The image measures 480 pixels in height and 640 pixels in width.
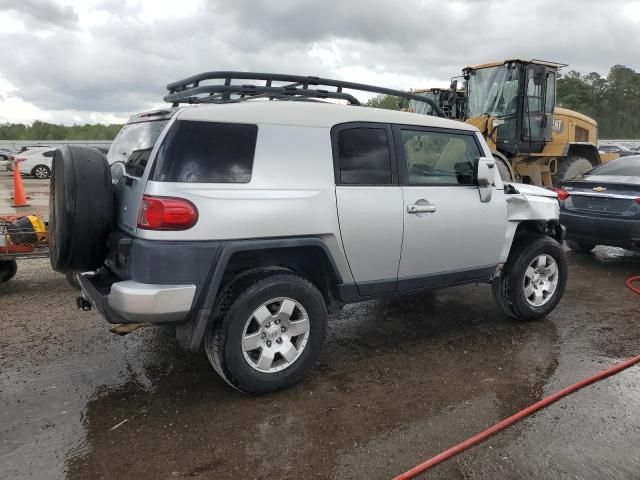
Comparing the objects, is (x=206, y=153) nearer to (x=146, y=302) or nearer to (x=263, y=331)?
(x=146, y=302)

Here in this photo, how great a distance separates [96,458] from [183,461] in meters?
0.46

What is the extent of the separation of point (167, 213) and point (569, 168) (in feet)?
34.0

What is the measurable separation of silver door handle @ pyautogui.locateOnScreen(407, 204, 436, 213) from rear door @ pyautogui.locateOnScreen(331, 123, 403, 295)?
0.09 meters

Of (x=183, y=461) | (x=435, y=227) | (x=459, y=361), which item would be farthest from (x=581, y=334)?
(x=183, y=461)

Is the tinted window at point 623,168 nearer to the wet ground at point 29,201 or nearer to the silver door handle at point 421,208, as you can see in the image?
the silver door handle at point 421,208

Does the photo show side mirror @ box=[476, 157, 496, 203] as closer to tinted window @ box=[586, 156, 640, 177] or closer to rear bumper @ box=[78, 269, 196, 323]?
rear bumper @ box=[78, 269, 196, 323]

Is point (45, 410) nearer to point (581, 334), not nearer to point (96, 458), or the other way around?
point (96, 458)

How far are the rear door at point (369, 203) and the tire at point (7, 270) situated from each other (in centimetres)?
410

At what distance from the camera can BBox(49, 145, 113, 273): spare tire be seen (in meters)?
3.06

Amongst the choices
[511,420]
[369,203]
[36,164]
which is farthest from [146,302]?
[36,164]

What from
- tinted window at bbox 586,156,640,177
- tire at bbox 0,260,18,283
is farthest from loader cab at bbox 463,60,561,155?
tire at bbox 0,260,18,283

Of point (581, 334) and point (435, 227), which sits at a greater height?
point (435, 227)

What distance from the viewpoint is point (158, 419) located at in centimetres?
305

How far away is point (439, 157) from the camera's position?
4051 mm
